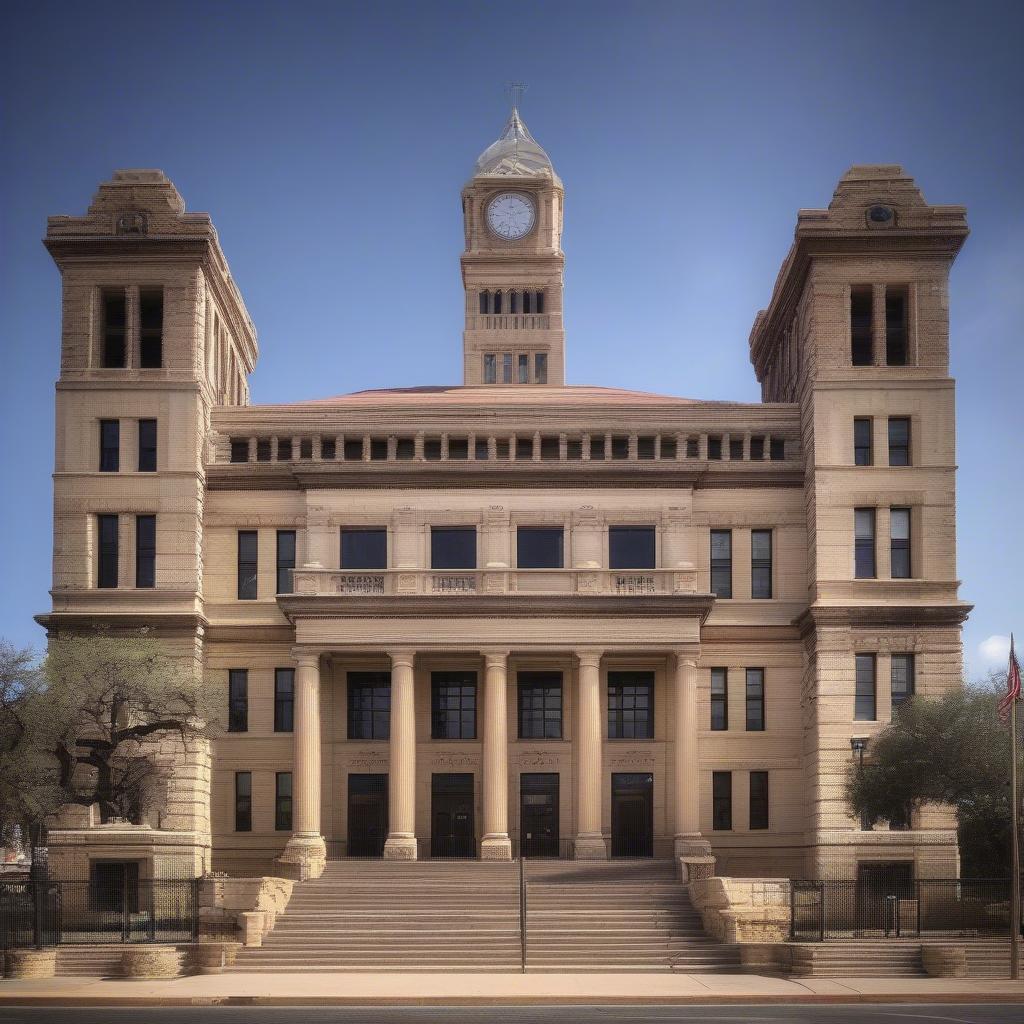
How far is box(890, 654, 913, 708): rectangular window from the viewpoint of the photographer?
5794 centimetres

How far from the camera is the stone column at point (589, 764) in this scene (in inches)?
2213

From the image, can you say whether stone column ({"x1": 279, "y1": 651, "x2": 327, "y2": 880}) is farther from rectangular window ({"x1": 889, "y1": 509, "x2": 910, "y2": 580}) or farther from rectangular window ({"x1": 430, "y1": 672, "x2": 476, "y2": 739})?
rectangular window ({"x1": 889, "y1": 509, "x2": 910, "y2": 580})

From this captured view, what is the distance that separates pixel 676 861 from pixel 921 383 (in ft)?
65.2

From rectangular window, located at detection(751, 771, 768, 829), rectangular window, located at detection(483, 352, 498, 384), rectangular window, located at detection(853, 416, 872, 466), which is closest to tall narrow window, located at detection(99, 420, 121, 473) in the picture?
rectangular window, located at detection(751, 771, 768, 829)

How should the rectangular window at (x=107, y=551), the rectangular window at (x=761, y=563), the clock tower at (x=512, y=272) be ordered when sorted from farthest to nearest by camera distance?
the clock tower at (x=512, y=272)
the rectangular window at (x=761, y=563)
the rectangular window at (x=107, y=551)

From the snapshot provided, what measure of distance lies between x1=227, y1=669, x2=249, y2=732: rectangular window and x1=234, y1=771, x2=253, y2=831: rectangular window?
1.77 metres

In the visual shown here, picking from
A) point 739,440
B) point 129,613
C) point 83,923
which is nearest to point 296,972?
point 83,923

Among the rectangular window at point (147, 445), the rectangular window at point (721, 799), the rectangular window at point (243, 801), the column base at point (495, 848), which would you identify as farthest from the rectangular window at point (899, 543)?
the rectangular window at point (147, 445)

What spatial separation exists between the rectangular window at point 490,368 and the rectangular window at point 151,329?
3319cm

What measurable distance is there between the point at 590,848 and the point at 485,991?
1828 cm

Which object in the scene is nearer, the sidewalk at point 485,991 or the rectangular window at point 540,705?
the sidewalk at point 485,991

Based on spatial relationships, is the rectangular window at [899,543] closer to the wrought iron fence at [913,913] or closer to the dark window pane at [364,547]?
the wrought iron fence at [913,913]

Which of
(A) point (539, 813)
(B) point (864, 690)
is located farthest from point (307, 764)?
(B) point (864, 690)

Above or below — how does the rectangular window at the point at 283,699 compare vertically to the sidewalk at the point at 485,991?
above
